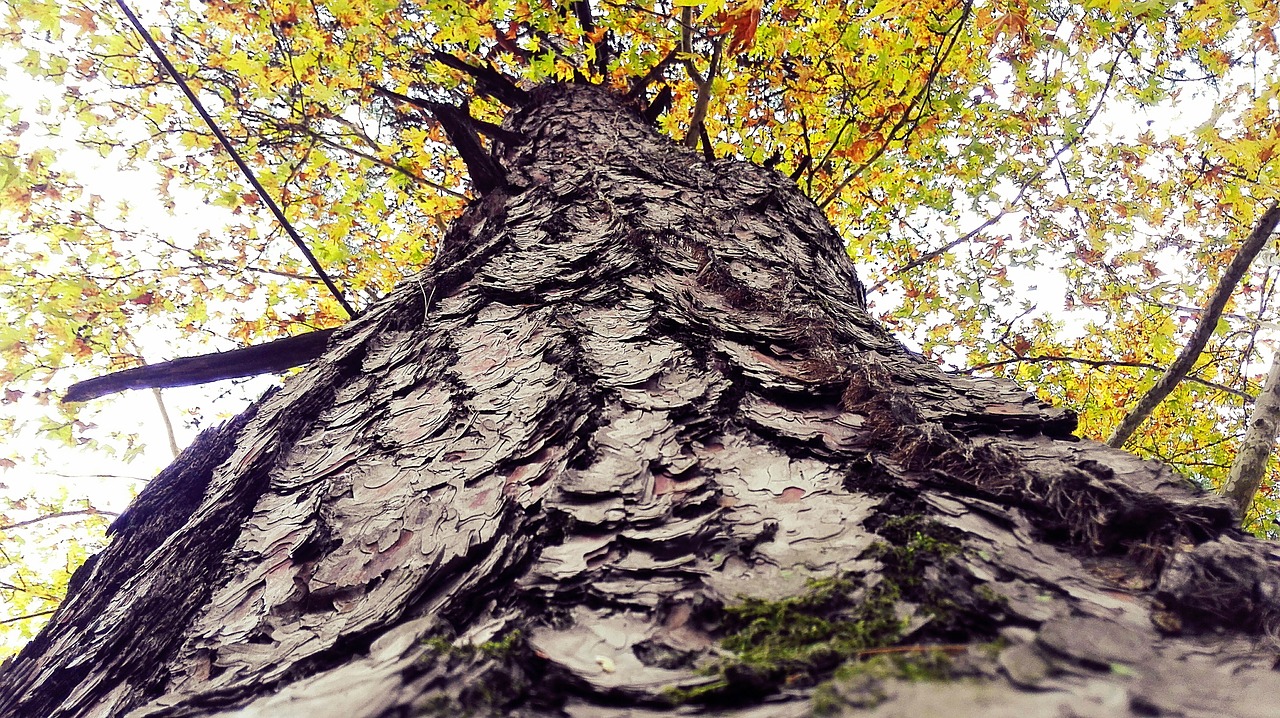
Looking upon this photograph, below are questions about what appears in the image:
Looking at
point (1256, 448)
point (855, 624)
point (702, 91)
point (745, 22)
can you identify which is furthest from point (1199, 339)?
point (855, 624)

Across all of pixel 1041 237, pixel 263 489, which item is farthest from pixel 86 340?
pixel 1041 237

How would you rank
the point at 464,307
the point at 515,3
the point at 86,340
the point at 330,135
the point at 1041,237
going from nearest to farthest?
1. the point at 464,307
2. the point at 515,3
3. the point at 86,340
4. the point at 330,135
5. the point at 1041,237

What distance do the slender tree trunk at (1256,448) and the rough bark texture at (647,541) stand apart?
6.88 feet

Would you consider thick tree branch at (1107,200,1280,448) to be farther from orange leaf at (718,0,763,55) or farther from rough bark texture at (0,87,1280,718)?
orange leaf at (718,0,763,55)

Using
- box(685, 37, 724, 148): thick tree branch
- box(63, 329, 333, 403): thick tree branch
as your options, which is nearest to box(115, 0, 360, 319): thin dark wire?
box(63, 329, 333, 403): thick tree branch

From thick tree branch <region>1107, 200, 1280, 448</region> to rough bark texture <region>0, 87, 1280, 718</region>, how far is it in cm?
199

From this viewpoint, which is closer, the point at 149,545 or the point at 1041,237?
the point at 149,545

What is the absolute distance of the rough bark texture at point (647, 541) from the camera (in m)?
0.53

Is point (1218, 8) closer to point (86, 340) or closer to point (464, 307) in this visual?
point (464, 307)

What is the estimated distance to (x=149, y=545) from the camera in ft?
4.39

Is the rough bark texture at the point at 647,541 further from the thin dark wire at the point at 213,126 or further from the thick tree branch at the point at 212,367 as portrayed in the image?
the thin dark wire at the point at 213,126

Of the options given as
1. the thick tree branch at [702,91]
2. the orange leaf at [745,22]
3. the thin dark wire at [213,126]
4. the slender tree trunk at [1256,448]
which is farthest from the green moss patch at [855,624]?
the thick tree branch at [702,91]

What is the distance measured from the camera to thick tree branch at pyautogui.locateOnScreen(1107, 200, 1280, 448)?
8.95 ft

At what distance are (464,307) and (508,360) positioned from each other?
1.18 ft
